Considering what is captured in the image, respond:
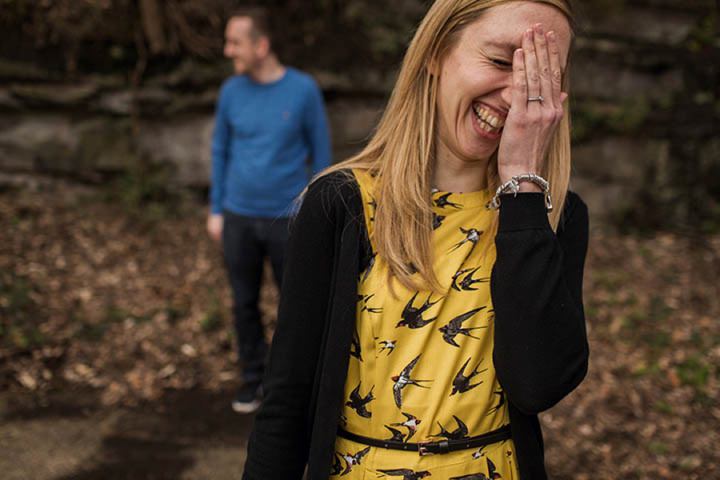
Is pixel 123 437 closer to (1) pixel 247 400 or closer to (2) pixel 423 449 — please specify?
(1) pixel 247 400

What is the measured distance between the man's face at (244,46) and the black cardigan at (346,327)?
2.74 metres

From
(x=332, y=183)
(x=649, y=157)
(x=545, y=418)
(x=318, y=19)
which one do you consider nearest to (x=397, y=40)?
(x=318, y=19)

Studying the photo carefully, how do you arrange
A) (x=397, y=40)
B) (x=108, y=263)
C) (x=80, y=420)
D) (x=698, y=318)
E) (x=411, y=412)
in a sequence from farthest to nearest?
(x=397, y=40)
(x=108, y=263)
(x=698, y=318)
(x=80, y=420)
(x=411, y=412)

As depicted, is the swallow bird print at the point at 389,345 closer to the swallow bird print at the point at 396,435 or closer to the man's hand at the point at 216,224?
the swallow bird print at the point at 396,435

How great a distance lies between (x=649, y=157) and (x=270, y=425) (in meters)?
6.11

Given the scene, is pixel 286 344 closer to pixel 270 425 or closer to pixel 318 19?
pixel 270 425

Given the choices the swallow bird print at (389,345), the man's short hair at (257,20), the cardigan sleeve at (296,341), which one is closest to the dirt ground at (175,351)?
the man's short hair at (257,20)

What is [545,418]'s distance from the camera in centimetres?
435

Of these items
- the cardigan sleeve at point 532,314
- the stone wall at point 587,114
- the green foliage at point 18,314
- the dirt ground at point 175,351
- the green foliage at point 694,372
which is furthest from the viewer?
the stone wall at point 587,114

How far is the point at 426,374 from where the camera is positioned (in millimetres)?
1530

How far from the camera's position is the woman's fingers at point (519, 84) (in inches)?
57.6

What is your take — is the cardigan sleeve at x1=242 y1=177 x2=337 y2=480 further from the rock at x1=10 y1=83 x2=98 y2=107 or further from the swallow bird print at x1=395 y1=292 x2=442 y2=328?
the rock at x1=10 y1=83 x2=98 y2=107

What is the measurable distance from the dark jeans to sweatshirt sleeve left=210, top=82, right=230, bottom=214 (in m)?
0.16

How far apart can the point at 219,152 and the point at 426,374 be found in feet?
10.1
